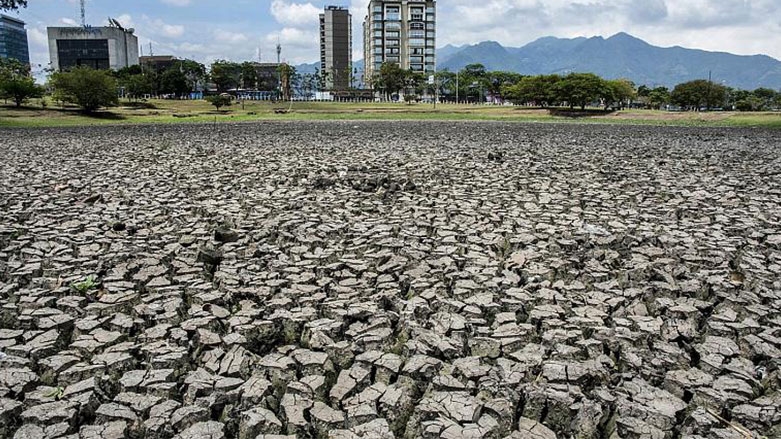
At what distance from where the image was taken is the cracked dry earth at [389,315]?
3.03 meters

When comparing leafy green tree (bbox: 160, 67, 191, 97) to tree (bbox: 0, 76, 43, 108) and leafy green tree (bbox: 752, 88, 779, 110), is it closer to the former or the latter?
tree (bbox: 0, 76, 43, 108)

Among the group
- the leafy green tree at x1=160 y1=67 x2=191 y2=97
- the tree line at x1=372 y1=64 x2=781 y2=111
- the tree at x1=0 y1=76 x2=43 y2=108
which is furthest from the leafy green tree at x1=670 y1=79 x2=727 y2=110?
the leafy green tree at x1=160 y1=67 x2=191 y2=97

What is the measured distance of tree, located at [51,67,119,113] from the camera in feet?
149

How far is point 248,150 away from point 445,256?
43.8 ft

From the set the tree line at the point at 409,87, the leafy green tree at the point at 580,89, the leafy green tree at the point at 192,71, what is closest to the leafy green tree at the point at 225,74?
the tree line at the point at 409,87

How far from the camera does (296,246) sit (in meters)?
6.29

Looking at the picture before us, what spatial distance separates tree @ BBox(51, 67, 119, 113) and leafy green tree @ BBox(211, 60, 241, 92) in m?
58.5

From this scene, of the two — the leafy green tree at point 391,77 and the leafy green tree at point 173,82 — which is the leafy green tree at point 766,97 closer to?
the leafy green tree at point 391,77

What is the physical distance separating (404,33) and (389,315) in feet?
522

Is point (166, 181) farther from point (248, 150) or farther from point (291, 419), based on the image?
point (291, 419)

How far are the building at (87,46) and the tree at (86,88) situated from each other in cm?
10841

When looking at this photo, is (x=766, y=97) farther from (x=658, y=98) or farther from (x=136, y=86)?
(x=136, y=86)

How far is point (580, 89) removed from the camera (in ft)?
214

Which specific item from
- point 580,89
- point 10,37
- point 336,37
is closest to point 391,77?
point 580,89
